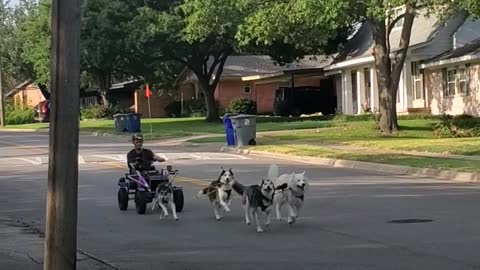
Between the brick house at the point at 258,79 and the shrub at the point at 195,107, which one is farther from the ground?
the brick house at the point at 258,79

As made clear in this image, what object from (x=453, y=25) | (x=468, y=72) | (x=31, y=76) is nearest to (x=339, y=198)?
(x=468, y=72)

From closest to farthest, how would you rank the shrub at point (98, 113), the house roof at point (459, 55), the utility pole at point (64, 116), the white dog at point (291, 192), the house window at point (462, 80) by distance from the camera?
1. the utility pole at point (64, 116)
2. the white dog at point (291, 192)
3. the house roof at point (459, 55)
4. the house window at point (462, 80)
5. the shrub at point (98, 113)

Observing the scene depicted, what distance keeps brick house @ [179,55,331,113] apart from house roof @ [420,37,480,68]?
786 inches

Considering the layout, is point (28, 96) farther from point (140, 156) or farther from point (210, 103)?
point (140, 156)

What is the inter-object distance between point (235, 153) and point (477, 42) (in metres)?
15.6

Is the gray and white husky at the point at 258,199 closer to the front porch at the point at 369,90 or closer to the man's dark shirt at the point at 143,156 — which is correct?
the man's dark shirt at the point at 143,156

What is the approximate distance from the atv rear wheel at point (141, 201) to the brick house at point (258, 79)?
47.6 metres

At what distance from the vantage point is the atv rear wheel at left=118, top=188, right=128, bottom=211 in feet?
51.4

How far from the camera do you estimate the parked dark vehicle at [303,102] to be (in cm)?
5862

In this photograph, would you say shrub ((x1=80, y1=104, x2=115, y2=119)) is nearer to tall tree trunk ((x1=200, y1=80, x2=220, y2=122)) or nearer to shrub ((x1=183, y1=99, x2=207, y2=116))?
shrub ((x1=183, y1=99, x2=207, y2=116))

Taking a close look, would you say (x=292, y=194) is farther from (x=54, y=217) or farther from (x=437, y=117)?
(x=437, y=117)

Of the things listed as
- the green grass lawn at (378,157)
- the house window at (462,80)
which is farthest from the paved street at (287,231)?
the house window at (462,80)

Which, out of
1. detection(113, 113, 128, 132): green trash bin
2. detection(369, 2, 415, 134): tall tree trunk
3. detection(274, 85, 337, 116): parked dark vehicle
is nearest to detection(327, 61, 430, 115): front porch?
detection(274, 85, 337, 116): parked dark vehicle

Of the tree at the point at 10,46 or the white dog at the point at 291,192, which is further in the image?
the tree at the point at 10,46
